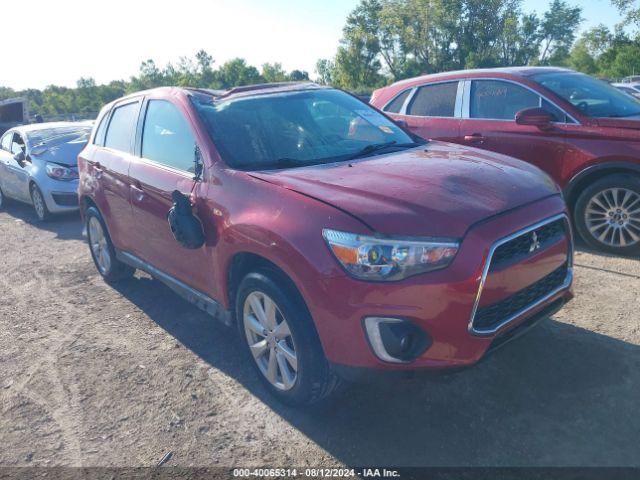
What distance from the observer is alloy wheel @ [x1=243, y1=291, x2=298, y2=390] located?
9.96 ft

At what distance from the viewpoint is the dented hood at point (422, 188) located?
2.63m

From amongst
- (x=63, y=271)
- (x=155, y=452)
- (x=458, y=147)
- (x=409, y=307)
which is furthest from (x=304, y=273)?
(x=63, y=271)

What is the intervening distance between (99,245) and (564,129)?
187 inches

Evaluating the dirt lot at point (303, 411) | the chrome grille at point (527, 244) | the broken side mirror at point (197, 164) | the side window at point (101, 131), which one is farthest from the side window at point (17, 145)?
the chrome grille at point (527, 244)

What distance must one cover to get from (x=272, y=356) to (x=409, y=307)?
1009mm

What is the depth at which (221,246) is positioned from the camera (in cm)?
333

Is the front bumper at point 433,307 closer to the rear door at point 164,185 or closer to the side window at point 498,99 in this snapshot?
the rear door at point 164,185

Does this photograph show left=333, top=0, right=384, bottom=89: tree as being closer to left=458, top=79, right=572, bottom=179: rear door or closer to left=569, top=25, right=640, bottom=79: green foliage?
left=569, top=25, right=640, bottom=79: green foliage

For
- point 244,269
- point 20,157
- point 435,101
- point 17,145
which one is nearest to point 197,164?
point 244,269

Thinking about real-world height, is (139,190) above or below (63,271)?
above

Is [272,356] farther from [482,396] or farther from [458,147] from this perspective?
[458,147]

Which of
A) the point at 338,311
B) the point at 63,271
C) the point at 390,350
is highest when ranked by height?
the point at 338,311

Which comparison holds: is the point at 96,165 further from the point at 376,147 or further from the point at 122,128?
the point at 376,147

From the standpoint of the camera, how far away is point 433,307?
8.29 ft
